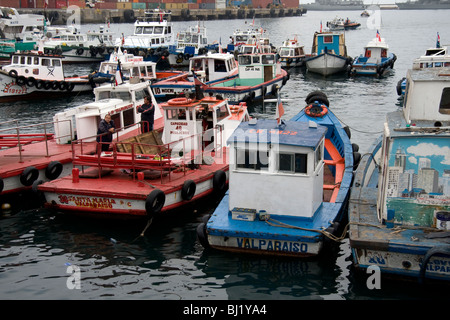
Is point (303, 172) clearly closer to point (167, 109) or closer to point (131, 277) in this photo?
point (131, 277)

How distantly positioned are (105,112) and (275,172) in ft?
26.3

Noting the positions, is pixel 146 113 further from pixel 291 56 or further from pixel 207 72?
pixel 291 56

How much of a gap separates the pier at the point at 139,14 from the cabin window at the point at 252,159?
3749 inches

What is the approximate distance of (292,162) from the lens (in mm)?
11117

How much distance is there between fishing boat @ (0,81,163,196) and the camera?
1488 centimetres

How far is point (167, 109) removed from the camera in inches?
618

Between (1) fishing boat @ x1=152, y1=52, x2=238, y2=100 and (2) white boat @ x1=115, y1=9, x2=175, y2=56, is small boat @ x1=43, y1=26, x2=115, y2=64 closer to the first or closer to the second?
(2) white boat @ x1=115, y1=9, x2=175, y2=56

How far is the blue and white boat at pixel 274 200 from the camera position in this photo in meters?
10.9

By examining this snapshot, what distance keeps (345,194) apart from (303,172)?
2.14 meters

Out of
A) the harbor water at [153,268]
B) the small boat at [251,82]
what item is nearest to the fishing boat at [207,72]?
the small boat at [251,82]

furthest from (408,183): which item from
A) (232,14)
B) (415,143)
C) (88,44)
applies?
(232,14)

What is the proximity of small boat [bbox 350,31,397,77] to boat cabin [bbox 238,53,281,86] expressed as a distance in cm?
1369

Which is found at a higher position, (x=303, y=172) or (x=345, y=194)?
(x=303, y=172)
